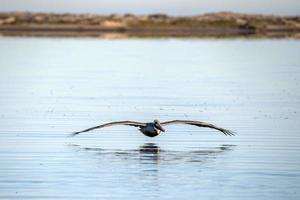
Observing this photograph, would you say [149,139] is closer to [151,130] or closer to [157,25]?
[151,130]

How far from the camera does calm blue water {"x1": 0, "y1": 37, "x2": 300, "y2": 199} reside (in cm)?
1734

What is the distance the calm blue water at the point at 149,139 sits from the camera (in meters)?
17.3

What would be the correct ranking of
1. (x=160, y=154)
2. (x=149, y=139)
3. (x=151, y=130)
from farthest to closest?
(x=149, y=139) → (x=151, y=130) → (x=160, y=154)

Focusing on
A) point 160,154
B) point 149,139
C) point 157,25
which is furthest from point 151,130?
point 157,25

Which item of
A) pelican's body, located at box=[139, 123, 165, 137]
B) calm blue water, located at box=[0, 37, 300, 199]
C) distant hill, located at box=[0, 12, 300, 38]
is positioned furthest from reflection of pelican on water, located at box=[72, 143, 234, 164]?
distant hill, located at box=[0, 12, 300, 38]

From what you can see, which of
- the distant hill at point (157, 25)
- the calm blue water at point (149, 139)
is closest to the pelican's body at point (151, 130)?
the calm blue water at point (149, 139)

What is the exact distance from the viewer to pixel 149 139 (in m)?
23.3

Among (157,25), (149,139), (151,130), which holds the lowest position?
(157,25)

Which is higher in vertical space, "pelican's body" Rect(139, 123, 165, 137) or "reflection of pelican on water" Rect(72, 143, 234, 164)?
"pelican's body" Rect(139, 123, 165, 137)

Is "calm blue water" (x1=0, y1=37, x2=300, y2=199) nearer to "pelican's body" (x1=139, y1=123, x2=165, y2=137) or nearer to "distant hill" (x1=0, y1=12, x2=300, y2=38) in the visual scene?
"pelican's body" (x1=139, y1=123, x2=165, y2=137)

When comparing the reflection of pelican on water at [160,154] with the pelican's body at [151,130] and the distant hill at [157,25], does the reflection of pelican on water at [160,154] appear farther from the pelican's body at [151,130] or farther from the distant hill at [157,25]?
the distant hill at [157,25]

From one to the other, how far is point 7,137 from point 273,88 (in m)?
13.4

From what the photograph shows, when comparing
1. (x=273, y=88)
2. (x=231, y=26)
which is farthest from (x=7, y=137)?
(x=231, y=26)

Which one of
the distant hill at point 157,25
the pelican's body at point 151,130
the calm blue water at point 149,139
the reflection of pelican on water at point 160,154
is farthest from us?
the distant hill at point 157,25
